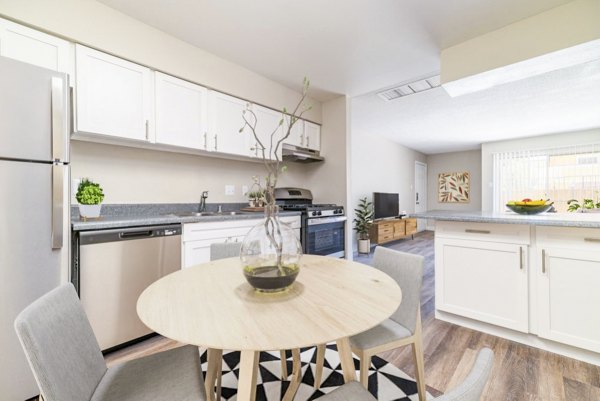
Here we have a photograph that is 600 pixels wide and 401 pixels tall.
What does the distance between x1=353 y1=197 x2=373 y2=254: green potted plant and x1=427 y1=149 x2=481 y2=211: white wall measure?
4.00m

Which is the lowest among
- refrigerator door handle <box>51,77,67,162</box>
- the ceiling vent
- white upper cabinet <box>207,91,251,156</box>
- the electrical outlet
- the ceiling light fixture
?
the electrical outlet

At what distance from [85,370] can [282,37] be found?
256cm

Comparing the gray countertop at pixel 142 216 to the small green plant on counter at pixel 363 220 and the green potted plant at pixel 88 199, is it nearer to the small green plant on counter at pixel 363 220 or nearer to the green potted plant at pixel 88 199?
the green potted plant at pixel 88 199

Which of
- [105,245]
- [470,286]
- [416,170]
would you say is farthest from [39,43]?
[416,170]

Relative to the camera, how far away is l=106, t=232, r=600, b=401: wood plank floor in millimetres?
1433

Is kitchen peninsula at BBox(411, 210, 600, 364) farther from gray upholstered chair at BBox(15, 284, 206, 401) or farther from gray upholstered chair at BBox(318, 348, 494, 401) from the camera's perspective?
gray upholstered chair at BBox(15, 284, 206, 401)

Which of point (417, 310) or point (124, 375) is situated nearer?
point (124, 375)

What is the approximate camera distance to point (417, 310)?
1.25 m

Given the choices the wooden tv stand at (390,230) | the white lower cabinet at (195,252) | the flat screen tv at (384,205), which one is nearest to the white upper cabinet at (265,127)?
the white lower cabinet at (195,252)

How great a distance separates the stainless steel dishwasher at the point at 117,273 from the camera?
5.48 ft

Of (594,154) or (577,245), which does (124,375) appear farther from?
(594,154)

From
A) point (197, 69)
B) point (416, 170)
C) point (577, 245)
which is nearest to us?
point (577, 245)

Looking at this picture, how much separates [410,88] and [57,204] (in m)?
3.80

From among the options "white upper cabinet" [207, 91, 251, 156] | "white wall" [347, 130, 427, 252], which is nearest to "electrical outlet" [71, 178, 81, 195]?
"white upper cabinet" [207, 91, 251, 156]
